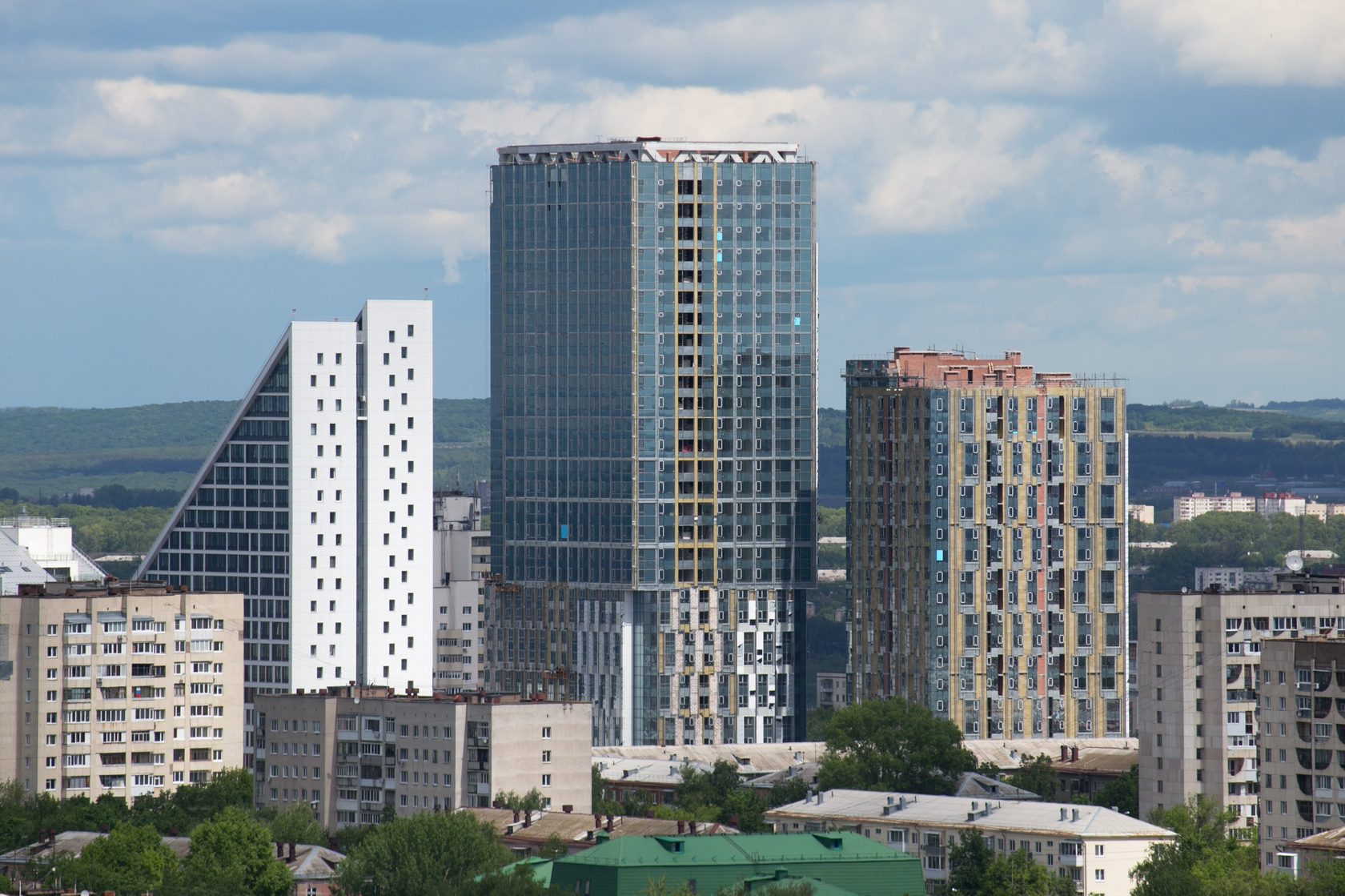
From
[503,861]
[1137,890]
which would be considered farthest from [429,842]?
[1137,890]

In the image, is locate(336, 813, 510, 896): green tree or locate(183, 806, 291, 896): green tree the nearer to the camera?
locate(336, 813, 510, 896): green tree

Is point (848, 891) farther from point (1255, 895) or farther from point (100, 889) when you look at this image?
point (100, 889)

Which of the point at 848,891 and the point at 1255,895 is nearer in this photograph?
the point at 1255,895

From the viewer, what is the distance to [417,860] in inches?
7643

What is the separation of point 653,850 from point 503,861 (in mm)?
8808

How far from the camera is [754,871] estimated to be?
649 feet

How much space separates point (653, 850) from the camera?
200 meters

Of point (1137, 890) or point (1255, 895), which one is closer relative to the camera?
point (1255, 895)

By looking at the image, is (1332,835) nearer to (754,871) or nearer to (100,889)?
(754,871)

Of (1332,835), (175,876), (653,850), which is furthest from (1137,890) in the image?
(175,876)

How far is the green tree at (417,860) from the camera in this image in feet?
633

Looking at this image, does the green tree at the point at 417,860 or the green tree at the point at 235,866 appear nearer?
the green tree at the point at 417,860

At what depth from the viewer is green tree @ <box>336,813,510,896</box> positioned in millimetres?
193000

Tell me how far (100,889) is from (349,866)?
14.6 metres
